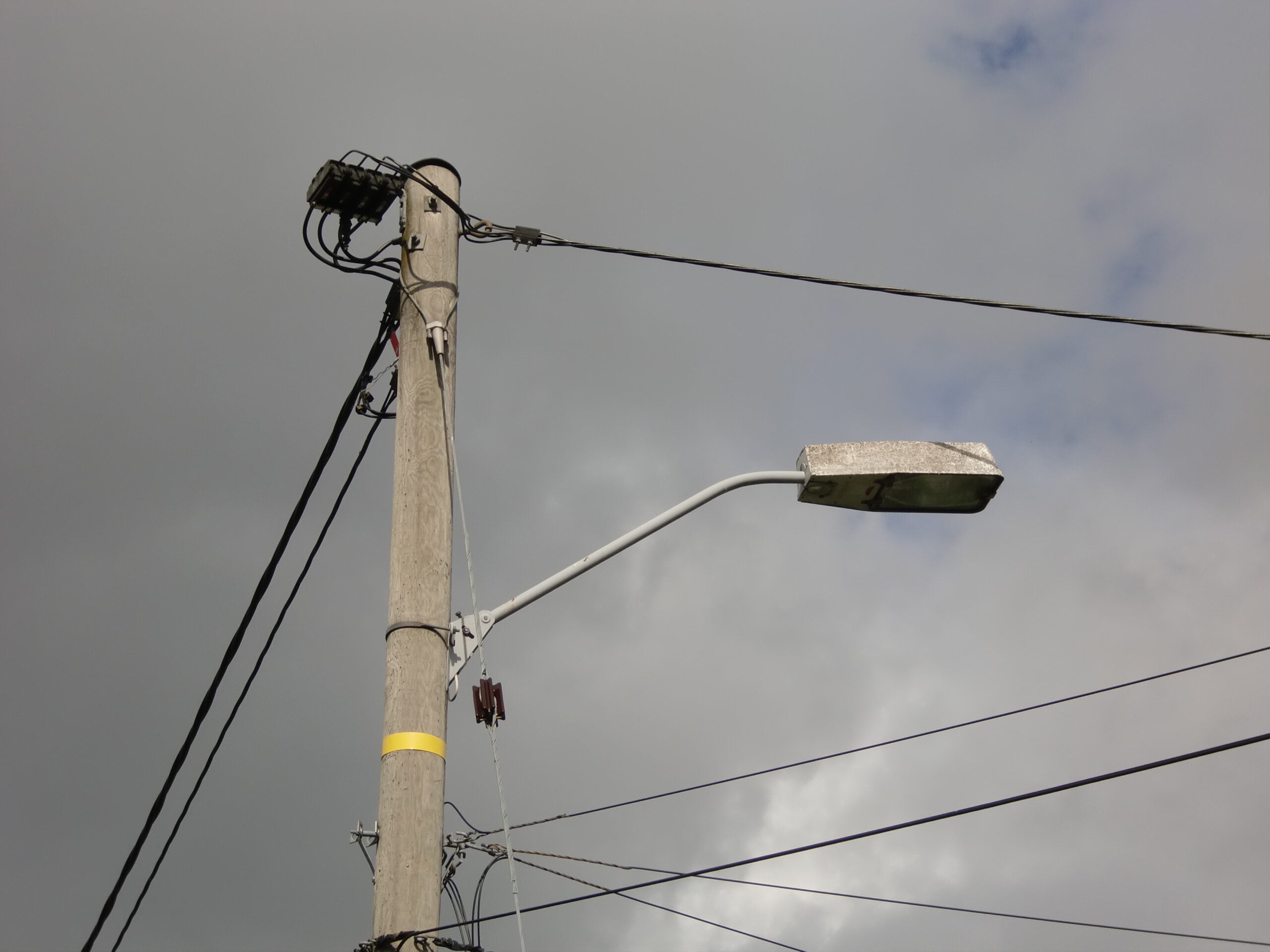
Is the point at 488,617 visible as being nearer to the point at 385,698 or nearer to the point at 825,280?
the point at 385,698

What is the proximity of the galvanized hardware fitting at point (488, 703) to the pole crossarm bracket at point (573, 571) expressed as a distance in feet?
0.34

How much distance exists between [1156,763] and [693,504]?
8.14 ft

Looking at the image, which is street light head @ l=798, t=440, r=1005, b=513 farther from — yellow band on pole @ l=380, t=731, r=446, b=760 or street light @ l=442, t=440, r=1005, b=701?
yellow band on pole @ l=380, t=731, r=446, b=760

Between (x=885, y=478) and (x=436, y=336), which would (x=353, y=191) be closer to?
(x=436, y=336)

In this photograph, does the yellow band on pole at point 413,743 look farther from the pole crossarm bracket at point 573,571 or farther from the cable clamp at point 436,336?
the cable clamp at point 436,336

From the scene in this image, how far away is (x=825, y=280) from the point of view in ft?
27.3

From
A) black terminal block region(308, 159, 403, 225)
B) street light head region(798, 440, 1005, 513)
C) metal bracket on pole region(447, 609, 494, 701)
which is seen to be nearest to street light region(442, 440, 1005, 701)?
street light head region(798, 440, 1005, 513)

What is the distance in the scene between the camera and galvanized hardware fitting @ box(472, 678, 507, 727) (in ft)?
18.9

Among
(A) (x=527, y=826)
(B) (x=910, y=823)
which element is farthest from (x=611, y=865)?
(B) (x=910, y=823)

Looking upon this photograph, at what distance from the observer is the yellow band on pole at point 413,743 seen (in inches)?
207

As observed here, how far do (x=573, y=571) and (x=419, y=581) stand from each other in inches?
28.7

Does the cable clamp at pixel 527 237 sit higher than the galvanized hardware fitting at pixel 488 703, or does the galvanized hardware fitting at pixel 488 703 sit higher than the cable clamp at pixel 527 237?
the cable clamp at pixel 527 237

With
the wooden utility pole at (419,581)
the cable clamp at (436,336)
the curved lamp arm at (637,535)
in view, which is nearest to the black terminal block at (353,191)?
the wooden utility pole at (419,581)

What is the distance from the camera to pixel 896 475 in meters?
6.33
